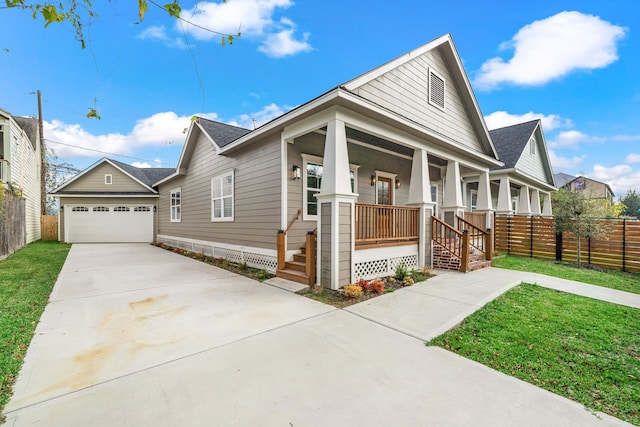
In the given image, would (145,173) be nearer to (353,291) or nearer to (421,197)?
(421,197)

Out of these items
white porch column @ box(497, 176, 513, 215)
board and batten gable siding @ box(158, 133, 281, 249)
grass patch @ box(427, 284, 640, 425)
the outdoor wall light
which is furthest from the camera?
white porch column @ box(497, 176, 513, 215)

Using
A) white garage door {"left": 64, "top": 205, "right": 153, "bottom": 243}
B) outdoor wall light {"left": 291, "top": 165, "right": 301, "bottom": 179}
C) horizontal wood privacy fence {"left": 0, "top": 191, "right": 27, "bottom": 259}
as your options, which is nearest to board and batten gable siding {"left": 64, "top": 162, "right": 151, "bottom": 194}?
white garage door {"left": 64, "top": 205, "right": 153, "bottom": 243}

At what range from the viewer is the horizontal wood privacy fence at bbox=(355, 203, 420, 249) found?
5.88m

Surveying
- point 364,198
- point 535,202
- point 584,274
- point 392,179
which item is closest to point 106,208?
point 364,198

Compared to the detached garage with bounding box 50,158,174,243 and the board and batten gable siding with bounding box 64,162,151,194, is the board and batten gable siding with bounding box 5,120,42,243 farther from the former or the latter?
the board and batten gable siding with bounding box 64,162,151,194

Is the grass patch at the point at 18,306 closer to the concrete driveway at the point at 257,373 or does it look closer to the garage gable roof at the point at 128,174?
the concrete driveway at the point at 257,373

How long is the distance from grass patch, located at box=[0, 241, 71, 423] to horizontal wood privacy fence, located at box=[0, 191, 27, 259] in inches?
62.7

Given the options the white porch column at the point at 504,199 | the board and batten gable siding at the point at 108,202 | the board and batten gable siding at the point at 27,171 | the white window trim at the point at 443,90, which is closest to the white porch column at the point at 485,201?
the white porch column at the point at 504,199

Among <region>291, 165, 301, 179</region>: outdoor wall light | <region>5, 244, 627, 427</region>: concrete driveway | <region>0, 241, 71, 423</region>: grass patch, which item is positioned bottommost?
<region>5, 244, 627, 427</region>: concrete driveway

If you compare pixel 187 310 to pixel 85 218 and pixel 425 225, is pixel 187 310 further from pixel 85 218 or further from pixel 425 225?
pixel 85 218

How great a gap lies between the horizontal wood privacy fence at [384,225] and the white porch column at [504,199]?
6.21 m

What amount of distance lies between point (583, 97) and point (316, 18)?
53.8 feet

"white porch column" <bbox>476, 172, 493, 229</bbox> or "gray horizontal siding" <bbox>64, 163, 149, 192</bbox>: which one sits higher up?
"gray horizontal siding" <bbox>64, 163, 149, 192</bbox>

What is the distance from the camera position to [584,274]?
740 cm
